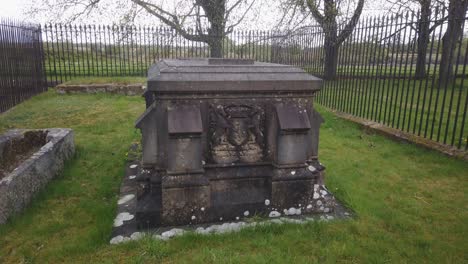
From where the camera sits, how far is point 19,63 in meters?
10.1

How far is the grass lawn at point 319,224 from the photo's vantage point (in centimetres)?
278

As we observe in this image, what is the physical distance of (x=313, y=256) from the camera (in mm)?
2750

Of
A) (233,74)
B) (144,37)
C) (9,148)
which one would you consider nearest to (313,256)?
(233,74)

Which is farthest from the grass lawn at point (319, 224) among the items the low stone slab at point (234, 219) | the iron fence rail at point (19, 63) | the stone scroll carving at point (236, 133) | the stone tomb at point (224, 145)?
the iron fence rail at point (19, 63)

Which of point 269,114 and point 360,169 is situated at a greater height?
point 269,114

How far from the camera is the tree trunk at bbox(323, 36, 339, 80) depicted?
8.91 meters

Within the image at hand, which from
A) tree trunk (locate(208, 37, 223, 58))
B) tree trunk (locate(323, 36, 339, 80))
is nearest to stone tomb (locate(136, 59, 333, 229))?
tree trunk (locate(323, 36, 339, 80))

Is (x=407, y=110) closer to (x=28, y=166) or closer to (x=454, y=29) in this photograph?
(x=454, y=29)

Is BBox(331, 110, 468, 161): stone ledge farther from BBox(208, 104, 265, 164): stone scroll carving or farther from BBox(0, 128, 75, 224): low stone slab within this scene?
BBox(0, 128, 75, 224): low stone slab

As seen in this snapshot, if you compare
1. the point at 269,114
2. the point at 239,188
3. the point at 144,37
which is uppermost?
the point at 144,37

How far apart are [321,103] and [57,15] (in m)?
12.8

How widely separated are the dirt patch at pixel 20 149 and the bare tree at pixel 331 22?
6454 millimetres

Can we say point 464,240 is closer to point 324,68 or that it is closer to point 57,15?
point 324,68

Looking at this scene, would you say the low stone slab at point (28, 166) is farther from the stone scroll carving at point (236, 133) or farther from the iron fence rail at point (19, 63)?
the iron fence rail at point (19, 63)
